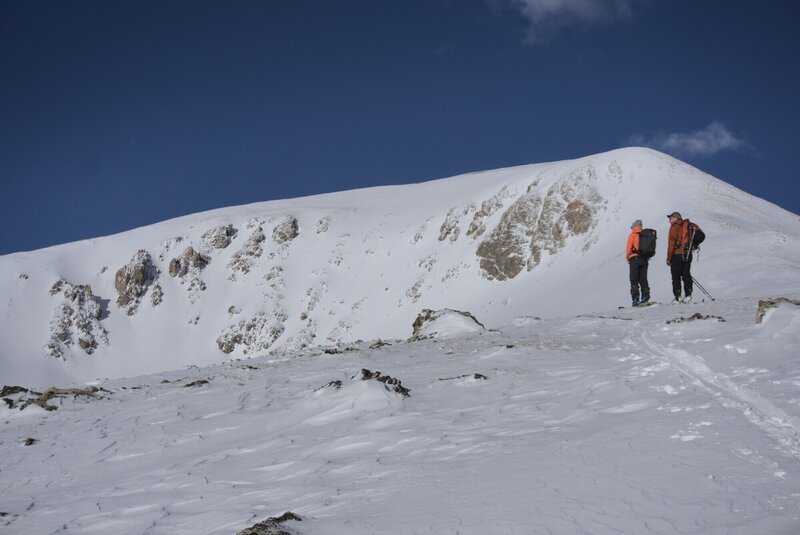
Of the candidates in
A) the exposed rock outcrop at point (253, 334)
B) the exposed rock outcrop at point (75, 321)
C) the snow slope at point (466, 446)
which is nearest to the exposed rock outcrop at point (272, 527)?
the snow slope at point (466, 446)

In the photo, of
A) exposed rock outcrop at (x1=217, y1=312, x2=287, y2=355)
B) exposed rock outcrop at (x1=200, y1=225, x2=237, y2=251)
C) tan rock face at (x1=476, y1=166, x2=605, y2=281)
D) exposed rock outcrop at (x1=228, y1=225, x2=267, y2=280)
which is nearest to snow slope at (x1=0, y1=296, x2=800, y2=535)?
tan rock face at (x1=476, y1=166, x2=605, y2=281)

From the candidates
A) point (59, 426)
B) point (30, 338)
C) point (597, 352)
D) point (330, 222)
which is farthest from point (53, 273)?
point (597, 352)

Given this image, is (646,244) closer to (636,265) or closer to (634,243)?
(634,243)

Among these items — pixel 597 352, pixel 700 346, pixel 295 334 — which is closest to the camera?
pixel 700 346

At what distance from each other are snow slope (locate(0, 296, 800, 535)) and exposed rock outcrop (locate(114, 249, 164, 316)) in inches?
3095

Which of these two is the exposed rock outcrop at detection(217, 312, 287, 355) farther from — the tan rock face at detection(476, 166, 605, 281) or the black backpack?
the black backpack

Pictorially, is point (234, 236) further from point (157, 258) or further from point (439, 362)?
point (439, 362)

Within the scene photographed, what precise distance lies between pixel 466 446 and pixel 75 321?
86.6 meters

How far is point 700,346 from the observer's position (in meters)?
8.55

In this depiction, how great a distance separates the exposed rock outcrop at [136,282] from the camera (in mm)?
84188

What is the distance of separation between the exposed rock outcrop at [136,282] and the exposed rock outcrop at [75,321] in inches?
136

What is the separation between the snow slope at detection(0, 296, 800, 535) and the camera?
4.12 metres

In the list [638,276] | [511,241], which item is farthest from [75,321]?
[638,276]

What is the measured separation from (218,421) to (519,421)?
472cm
